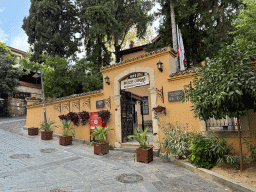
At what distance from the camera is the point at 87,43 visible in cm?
1930

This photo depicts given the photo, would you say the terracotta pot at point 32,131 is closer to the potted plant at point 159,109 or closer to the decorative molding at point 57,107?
the decorative molding at point 57,107

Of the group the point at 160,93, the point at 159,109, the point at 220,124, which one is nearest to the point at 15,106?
the point at 160,93

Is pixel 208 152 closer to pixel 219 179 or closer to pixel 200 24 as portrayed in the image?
pixel 219 179

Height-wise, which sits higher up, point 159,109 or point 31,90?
point 31,90

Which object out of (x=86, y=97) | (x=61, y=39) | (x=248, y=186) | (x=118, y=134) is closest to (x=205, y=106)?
(x=248, y=186)

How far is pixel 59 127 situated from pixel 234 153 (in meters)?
9.96

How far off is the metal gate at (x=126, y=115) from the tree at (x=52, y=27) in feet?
44.8

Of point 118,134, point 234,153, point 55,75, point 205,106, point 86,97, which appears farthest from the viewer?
point 55,75

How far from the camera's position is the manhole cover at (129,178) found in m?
4.11

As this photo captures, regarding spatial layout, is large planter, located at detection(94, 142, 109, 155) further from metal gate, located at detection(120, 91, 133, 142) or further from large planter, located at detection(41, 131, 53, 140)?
large planter, located at detection(41, 131, 53, 140)

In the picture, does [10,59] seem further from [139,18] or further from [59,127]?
[139,18]

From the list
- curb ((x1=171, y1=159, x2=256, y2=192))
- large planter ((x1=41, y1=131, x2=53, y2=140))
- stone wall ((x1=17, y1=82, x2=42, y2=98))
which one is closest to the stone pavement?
curb ((x1=171, y1=159, x2=256, y2=192))

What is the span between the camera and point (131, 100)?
9000 millimetres

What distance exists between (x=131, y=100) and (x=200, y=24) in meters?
7.93
